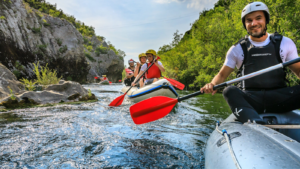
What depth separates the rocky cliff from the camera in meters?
11.4

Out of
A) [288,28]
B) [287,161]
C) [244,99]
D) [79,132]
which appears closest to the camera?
[287,161]

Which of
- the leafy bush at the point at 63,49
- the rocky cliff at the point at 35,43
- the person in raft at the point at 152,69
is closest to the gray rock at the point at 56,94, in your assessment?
the person in raft at the point at 152,69

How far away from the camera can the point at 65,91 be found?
644 centimetres

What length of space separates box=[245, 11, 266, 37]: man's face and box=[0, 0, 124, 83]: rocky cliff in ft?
41.7

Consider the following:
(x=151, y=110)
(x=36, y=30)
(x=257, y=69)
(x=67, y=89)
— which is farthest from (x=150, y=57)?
(x=36, y=30)

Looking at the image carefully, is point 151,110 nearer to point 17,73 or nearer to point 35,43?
point 17,73

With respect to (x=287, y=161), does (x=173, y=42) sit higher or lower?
higher

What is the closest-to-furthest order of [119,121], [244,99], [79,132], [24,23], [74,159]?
[244,99] → [74,159] → [79,132] → [119,121] → [24,23]

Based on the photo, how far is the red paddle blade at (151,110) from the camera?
282 centimetres

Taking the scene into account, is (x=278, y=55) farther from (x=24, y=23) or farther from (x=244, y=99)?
(x=24, y=23)

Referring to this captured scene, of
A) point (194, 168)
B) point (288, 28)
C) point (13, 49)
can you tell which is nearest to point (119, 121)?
point (194, 168)

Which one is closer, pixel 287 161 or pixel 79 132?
pixel 287 161

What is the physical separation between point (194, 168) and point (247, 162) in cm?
95

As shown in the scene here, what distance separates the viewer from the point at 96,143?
2.48 meters
